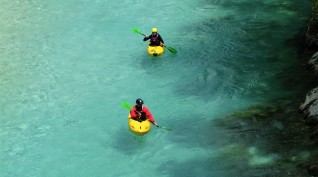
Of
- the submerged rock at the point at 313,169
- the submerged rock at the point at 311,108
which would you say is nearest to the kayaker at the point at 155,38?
the submerged rock at the point at 311,108

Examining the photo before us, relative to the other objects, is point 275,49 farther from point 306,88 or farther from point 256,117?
point 256,117

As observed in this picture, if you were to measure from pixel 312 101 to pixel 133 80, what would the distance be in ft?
29.3

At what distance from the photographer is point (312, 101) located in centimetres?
1798

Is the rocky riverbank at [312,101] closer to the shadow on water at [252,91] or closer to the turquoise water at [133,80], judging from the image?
the shadow on water at [252,91]

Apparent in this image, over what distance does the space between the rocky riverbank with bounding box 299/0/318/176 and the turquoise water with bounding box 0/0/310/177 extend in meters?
1.02

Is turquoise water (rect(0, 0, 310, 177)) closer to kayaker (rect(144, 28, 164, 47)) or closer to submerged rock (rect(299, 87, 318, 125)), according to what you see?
kayaker (rect(144, 28, 164, 47))

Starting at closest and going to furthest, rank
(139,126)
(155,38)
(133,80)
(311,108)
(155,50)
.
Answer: (139,126)
(311,108)
(133,80)
(155,38)
(155,50)

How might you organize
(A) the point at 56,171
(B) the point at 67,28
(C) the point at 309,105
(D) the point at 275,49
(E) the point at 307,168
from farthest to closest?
(B) the point at 67,28 → (D) the point at 275,49 → (C) the point at 309,105 → (A) the point at 56,171 → (E) the point at 307,168

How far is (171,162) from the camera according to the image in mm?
16938

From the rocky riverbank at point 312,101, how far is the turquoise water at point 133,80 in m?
1.02

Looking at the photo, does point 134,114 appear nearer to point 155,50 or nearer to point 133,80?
point 133,80

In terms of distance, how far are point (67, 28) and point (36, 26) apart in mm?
2102

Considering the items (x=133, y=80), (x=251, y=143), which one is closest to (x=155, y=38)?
(x=133, y=80)

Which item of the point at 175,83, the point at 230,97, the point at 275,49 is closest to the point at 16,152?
the point at 175,83
